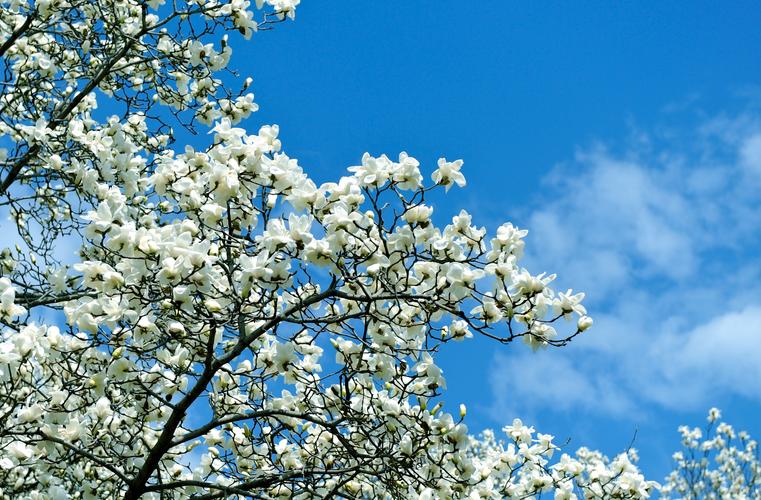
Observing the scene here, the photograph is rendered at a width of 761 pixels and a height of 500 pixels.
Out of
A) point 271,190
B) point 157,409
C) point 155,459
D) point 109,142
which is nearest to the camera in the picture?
point 271,190

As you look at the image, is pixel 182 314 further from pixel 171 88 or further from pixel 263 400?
pixel 171 88

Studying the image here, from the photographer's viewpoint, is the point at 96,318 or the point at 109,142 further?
the point at 109,142

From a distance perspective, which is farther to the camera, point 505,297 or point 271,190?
point 271,190

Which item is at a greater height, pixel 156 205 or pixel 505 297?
pixel 156 205

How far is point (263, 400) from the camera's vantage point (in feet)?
15.1

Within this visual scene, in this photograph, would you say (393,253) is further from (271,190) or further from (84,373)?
(84,373)

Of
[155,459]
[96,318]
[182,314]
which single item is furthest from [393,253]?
[155,459]

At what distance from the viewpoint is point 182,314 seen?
4.06 metres

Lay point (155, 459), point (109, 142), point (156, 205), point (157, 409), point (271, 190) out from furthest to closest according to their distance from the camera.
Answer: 1. point (156, 205)
2. point (109, 142)
3. point (157, 409)
4. point (155, 459)
5. point (271, 190)

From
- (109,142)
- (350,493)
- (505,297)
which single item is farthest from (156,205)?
(505,297)

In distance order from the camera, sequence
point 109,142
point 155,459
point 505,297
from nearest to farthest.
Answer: point 505,297 < point 155,459 < point 109,142

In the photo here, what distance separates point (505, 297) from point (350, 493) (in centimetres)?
177

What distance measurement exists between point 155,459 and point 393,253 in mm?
1847

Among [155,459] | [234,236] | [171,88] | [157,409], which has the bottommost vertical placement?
[155,459]
